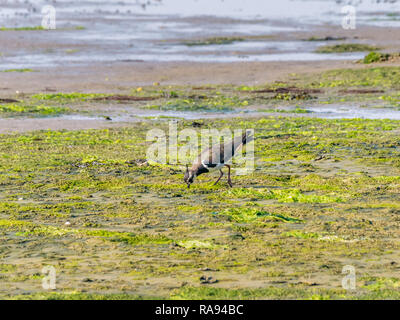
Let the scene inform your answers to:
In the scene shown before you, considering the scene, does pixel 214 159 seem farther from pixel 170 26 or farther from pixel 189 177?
pixel 170 26

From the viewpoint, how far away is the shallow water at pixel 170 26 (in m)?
35.1

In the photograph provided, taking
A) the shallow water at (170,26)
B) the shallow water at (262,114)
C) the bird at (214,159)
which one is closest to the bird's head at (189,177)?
the bird at (214,159)

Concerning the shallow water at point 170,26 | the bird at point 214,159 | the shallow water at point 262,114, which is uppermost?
the shallow water at point 170,26

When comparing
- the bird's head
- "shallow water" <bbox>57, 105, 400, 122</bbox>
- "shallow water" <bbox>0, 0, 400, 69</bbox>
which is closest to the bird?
the bird's head

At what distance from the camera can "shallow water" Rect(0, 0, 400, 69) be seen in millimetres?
35062

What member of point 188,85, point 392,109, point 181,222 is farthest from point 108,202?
point 188,85

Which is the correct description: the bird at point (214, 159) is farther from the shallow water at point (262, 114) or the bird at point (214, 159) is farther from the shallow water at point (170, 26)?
the shallow water at point (170, 26)

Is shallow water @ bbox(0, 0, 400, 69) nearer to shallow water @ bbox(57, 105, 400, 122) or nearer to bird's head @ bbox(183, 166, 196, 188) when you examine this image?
shallow water @ bbox(57, 105, 400, 122)

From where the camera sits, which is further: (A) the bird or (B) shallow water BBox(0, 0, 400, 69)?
(B) shallow water BBox(0, 0, 400, 69)

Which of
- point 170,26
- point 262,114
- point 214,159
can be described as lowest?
point 262,114

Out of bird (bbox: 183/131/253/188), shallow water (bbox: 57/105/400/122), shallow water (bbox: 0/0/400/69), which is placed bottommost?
shallow water (bbox: 57/105/400/122)

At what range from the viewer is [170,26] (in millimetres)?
50281

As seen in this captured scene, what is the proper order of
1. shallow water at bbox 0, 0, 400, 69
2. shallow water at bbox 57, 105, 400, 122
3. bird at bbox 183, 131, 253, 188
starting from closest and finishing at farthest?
bird at bbox 183, 131, 253, 188 → shallow water at bbox 57, 105, 400, 122 → shallow water at bbox 0, 0, 400, 69

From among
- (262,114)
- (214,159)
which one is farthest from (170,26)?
(214,159)
